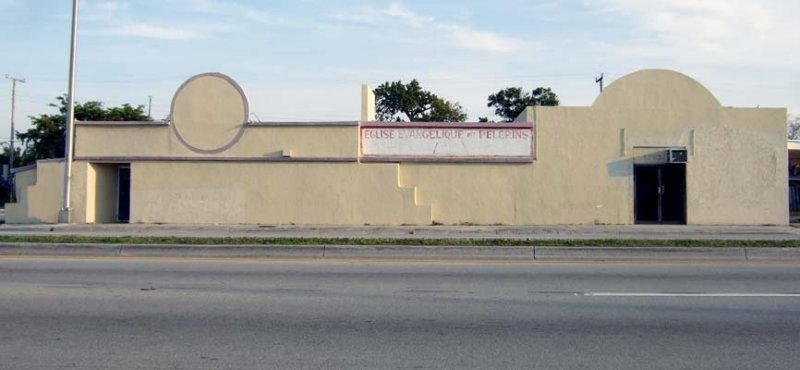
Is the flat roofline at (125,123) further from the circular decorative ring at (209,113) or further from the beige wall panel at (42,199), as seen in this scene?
the beige wall panel at (42,199)

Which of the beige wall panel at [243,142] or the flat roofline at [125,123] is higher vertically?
the flat roofline at [125,123]

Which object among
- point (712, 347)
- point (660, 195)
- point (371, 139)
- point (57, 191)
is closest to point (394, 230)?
point (371, 139)

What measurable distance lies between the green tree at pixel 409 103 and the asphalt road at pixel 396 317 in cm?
4576

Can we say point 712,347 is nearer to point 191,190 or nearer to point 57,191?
point 191,190

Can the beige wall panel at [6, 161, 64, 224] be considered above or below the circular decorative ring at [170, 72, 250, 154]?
below

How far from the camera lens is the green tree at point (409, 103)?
188ft

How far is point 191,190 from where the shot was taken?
2277 centimetres

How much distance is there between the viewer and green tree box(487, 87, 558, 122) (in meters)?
58.4

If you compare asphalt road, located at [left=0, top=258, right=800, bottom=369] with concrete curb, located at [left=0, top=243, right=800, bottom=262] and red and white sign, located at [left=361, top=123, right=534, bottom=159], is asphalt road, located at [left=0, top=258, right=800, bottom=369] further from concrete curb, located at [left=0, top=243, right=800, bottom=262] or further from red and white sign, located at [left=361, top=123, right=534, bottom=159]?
red and white sign, located at [left=361, top=123, right=534, bottom=159]

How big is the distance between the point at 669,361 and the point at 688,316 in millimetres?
2123

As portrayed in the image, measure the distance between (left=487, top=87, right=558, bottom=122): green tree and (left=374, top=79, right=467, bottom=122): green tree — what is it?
A: 12.7 ft

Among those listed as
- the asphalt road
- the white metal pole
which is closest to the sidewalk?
the white metal pole

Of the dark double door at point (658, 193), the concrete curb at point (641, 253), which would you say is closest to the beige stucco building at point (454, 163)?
the dark double door at point (658, 193)

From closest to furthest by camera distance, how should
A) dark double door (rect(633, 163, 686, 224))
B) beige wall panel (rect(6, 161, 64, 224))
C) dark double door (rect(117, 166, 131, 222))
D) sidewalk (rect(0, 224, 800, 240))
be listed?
sidewalk (rect(0, 224, 800, 240)) → beige wall panel (rect(6, 161, 64, 224)) → dark double door (rect(633, 163, 686, 224)) → dark double door (rect(117, 166, 131, 222))
